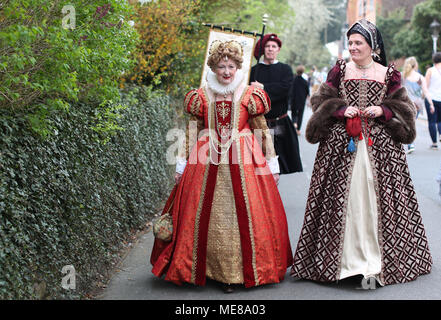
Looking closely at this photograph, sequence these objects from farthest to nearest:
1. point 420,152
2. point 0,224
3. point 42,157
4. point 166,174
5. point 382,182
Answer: point 420,152, point 166,174, point 382,182, point 42,157, point 0,224

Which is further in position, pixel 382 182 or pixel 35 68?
pixel 382 182

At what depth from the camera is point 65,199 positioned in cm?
456

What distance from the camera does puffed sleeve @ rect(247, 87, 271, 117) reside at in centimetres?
521

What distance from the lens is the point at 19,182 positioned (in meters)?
3.86

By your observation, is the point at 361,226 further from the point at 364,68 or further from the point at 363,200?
the point at 364,68

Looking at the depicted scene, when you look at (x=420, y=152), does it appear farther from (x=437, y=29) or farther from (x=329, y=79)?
(x=437, y=29)

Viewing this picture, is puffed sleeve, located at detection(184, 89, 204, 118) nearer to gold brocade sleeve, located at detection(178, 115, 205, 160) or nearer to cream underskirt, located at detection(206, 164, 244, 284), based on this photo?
A: gold brocade sleeve, located at detection(178, 115, 205, 160)

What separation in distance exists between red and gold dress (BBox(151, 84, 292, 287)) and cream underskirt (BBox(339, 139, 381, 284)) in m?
0.50

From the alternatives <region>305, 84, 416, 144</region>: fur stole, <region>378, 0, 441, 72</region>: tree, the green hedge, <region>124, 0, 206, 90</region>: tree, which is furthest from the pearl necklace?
<region>378, 0, 441, 72</region>: tree

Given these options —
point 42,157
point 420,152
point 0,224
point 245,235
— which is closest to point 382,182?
point 245,235

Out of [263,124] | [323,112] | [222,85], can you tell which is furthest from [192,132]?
[323,112]

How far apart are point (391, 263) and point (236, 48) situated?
6.75 feet

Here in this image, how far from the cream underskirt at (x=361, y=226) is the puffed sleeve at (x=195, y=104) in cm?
130

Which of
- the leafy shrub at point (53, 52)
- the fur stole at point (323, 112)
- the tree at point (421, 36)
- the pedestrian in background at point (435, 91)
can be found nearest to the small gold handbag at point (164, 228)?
the leafy shrub at point (53, 52)
